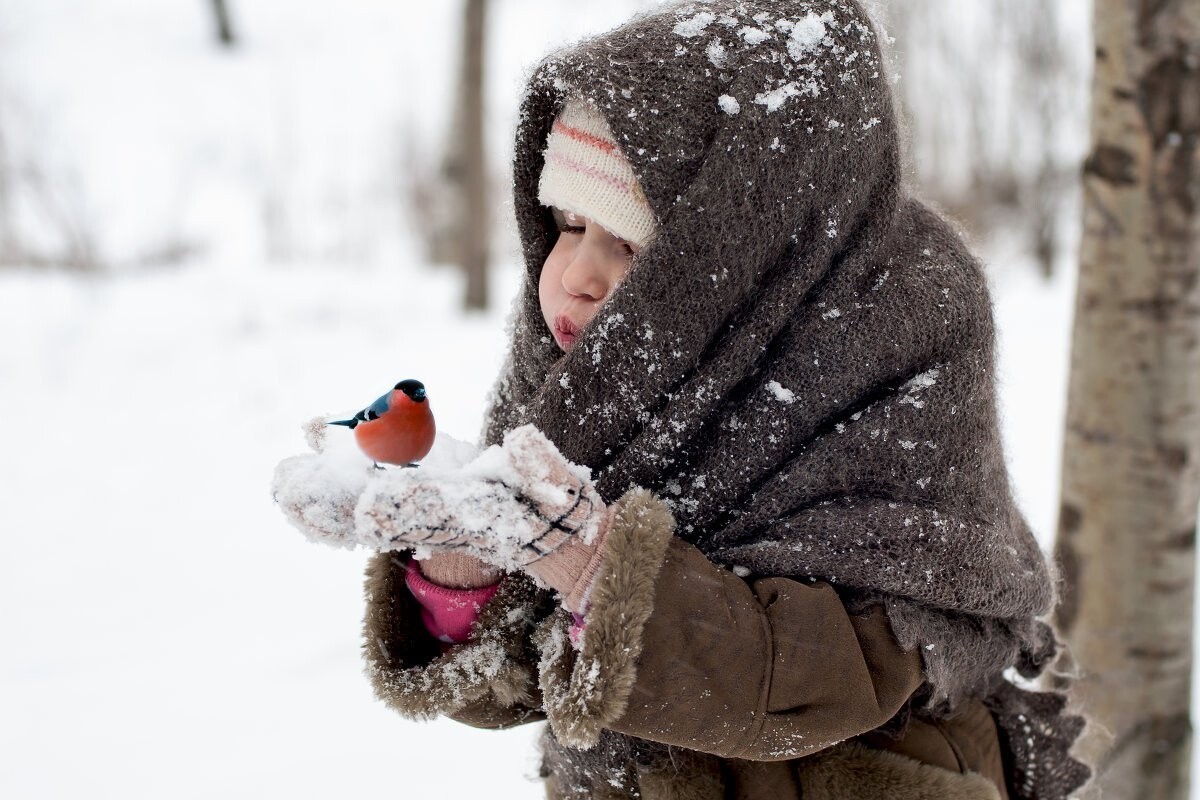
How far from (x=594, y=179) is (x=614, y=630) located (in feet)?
1.88

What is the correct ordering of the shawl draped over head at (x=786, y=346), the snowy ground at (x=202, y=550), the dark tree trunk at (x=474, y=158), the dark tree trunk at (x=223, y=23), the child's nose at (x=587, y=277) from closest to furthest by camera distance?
the shawl draped over head at (x=786, y=346) < the child's nose at (x=587, y=277) < the snowy ground at (x=202, y=550) < the dark tree trunk at (x=474, y=158) < the dark tree trunk at (x=223, y=23)

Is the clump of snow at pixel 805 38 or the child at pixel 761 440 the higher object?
the clump of snow at pixel 805 38

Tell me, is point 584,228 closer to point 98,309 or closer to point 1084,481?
point 1084,481

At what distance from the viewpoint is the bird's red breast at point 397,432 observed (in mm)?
1018

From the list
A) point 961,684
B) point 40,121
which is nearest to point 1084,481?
point 961,684

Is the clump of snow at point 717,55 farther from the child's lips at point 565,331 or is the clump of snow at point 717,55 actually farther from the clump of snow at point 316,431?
the clump of snow at point 316,431

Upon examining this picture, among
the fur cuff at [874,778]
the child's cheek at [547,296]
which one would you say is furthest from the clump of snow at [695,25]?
the fur cuff at [874,778]

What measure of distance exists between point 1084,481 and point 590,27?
4.46ft

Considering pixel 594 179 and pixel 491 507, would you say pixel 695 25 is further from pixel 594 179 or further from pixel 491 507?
pixel 491 507

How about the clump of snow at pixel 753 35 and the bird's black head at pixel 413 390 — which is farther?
the clump of snow at pixel 753 35

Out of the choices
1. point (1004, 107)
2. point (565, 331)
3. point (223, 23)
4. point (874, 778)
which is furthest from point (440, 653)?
point (223, 23)

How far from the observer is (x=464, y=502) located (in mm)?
934

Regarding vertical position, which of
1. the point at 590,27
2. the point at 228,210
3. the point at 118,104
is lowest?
the point at 228,210

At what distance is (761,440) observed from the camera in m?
1.17
